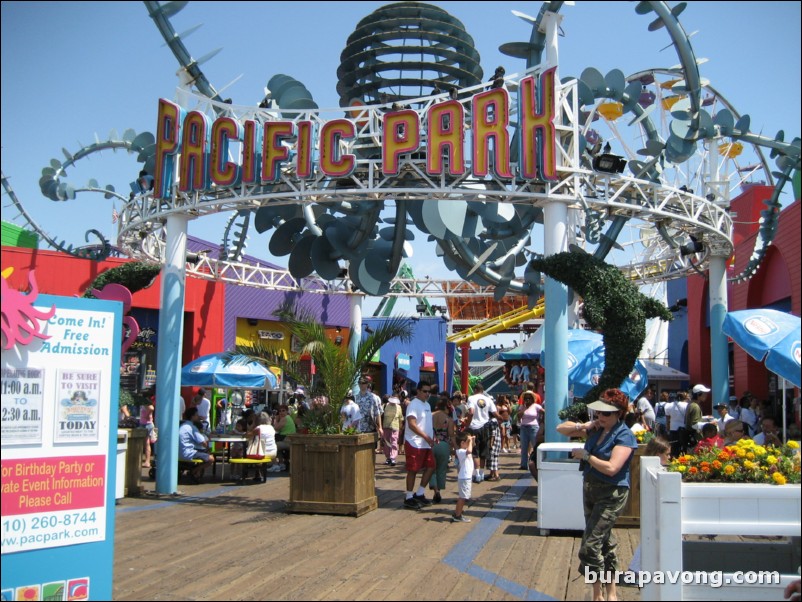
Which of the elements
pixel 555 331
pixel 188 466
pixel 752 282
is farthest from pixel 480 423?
pixel 752 282

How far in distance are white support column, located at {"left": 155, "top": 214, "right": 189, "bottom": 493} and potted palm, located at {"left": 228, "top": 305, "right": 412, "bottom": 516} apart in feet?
4.84

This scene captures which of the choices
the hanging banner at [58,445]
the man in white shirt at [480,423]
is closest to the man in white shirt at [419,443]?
the man in white shirt at [480,423]

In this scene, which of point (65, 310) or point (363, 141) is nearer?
point (65, 310)

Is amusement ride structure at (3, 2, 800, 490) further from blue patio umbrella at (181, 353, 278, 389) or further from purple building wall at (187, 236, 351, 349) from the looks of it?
purple building wall at (187, 236, 351, 349)

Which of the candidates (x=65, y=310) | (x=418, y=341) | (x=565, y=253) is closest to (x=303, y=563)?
(x=65, y=310)

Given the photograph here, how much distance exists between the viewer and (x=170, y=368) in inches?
486

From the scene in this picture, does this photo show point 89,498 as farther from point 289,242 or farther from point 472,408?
point 289,242

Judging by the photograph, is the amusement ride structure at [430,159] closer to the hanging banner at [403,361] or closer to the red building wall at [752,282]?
the red building wall at [752,282]

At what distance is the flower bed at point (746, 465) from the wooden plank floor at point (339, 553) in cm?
150

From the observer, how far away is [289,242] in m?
16.8

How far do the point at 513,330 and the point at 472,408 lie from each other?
28521mm

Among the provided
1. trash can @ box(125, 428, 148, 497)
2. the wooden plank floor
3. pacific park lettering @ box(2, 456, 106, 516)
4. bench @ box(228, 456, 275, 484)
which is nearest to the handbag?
bench @ box(228, 456, 275, 484)

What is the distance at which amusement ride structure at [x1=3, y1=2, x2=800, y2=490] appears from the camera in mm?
11508

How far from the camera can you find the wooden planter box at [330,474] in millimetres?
10422
